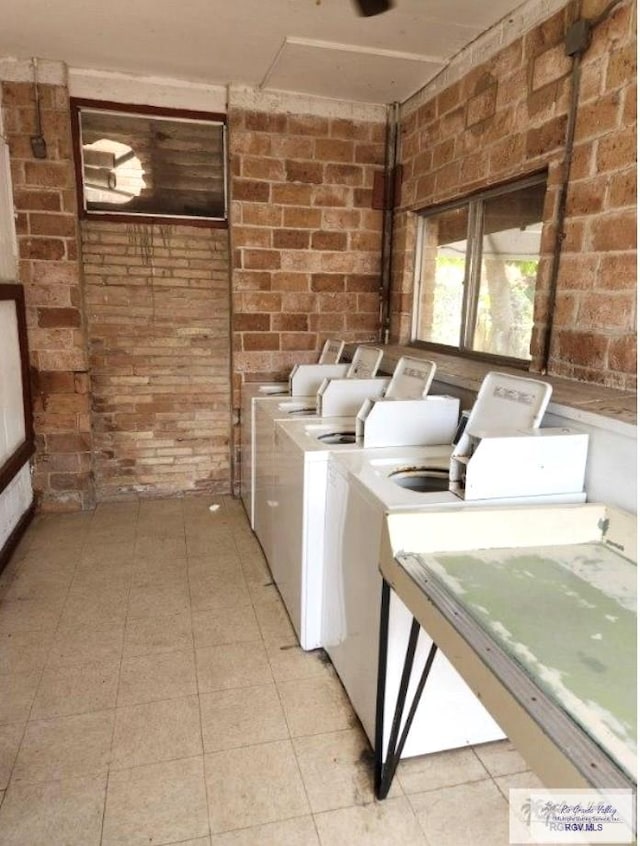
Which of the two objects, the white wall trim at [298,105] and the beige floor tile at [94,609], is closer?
the beige floor tile at [94,609]

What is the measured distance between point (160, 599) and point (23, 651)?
2.01 ft

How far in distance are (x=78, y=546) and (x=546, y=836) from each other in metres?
2.69

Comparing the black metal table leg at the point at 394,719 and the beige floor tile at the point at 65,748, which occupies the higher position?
the black metal table leg at the point at 394,719

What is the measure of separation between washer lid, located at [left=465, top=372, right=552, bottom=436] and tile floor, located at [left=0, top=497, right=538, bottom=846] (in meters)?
1.07

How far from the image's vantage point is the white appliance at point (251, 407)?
11.2 feet

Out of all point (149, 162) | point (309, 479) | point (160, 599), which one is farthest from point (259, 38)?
point (160, 599)

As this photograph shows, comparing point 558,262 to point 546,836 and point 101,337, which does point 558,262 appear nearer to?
point 546,836

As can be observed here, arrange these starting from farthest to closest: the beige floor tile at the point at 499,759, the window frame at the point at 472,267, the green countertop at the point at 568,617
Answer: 1. the window frame at the point at 472,267
2. the beige floor tile at the point at 499,759
3. the green countertop at the point at 568,617

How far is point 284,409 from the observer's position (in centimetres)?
310

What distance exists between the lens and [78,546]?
325 cm

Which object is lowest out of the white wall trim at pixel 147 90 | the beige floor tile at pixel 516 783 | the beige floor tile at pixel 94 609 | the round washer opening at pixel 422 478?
the beige floor tile at pixel 516 783

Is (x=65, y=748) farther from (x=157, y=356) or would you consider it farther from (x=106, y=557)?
(x=157, y=356)

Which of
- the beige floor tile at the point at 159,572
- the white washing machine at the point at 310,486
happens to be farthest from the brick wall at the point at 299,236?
the white washing machine at the point at 310,486

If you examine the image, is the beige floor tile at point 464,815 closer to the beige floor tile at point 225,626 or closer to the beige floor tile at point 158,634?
the beige floor tile at point 225,626
